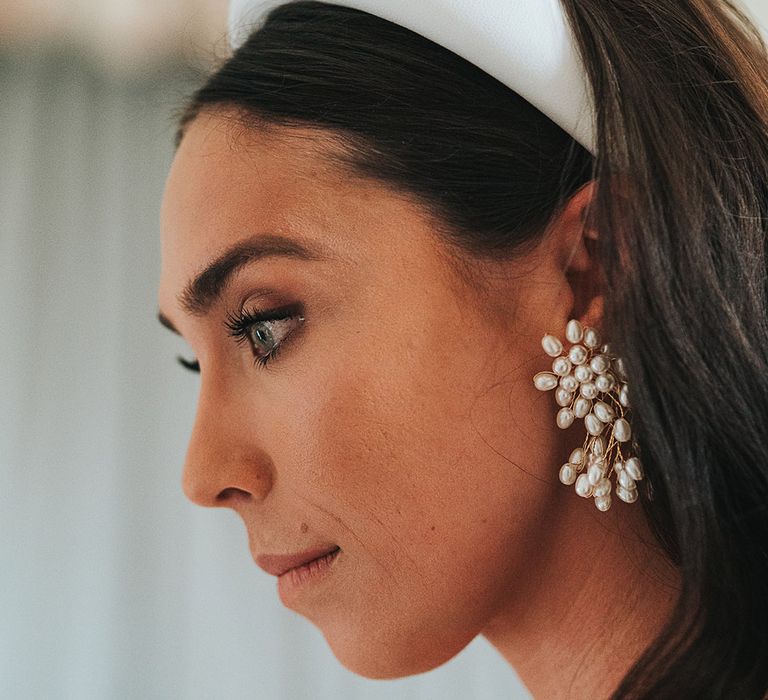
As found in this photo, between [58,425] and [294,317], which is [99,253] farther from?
[294,317]

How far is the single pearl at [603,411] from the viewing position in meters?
0.78

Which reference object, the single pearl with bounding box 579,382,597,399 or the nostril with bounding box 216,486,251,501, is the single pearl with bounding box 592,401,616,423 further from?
the nostril with bounding box 216,486,251,501

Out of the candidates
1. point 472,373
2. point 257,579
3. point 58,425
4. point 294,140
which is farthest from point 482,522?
point 58,425

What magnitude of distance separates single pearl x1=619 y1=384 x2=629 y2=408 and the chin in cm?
25

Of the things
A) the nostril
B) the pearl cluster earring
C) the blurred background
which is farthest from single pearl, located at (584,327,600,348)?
the blurred background

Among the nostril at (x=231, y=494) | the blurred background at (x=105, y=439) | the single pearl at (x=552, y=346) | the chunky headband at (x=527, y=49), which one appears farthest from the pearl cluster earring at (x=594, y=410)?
the blurred background at (x=105, y=439)

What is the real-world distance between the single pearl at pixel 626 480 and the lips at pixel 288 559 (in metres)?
0.26

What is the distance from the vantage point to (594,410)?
2.59 feet

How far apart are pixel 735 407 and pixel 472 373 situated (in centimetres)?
21

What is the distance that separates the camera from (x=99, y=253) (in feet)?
6.78

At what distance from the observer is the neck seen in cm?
82

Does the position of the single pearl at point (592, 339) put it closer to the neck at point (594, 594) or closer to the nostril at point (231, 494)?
the neck at point (594, 594)

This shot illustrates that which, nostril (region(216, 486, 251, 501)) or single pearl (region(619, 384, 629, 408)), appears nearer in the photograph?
single pearl (region(619, 384, 629, 408))

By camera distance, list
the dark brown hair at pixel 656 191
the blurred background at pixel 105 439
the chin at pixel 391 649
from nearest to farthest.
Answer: the dark brown hair at pixel 656 191 → the chin at pixel 391 649 → the blurred background at pixel 105 439
